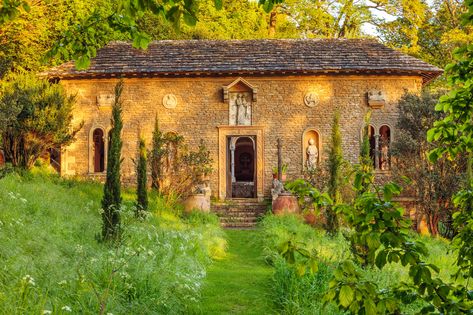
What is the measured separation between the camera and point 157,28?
93.0ft

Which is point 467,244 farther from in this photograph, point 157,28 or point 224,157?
point 157,28

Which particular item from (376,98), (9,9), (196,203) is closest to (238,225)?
(196,203)

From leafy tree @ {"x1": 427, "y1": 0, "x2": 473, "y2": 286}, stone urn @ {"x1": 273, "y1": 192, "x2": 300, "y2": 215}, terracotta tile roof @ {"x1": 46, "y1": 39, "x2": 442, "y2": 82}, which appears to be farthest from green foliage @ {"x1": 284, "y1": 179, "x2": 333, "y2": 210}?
terracotta tile roof @ {"x1": 46, "y1": 39, "x2": 442, "y2": 82}

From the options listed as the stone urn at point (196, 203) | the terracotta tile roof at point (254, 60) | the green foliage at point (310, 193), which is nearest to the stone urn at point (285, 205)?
the stone urn at point (196, 203)

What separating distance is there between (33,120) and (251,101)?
875cm

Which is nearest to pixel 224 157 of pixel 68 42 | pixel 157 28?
pixel 157 28

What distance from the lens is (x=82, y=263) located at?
22.0 feet

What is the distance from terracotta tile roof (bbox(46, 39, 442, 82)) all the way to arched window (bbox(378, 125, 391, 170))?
2517mm

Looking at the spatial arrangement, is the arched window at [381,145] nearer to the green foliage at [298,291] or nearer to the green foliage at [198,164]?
the green foliage at [198,164]

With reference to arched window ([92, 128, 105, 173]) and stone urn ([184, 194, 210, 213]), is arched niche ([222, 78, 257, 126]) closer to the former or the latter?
stone urn ([184, 194, 210, 213])

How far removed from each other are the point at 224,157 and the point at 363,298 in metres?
18.8

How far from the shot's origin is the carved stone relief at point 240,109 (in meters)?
21.3

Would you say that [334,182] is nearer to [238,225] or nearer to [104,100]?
[238,225]

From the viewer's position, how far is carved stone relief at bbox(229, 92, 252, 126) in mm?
21266
